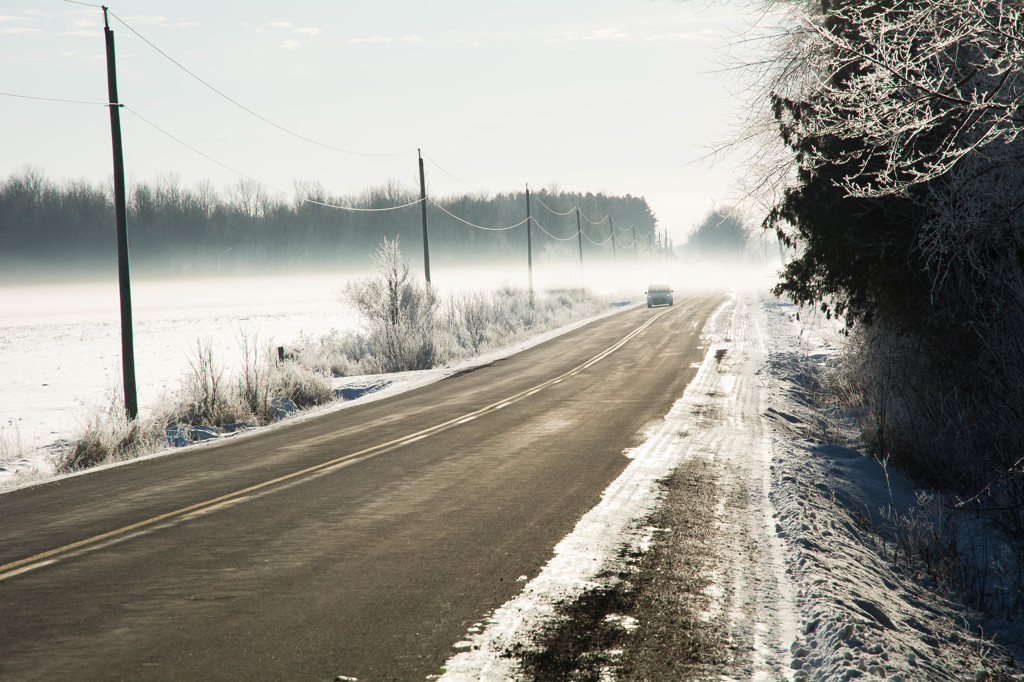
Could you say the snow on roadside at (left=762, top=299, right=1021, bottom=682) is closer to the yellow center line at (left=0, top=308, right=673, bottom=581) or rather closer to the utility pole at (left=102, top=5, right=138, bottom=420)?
the yellow center line at (left=0, top=308, right=673, bottom=581)

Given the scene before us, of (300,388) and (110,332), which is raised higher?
(110,332)

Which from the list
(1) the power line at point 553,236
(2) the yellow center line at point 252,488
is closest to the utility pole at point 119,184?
(2) the yellow center line at point 252,488

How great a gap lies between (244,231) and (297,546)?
118m

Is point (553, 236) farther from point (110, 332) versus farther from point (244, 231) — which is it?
point (110, 332)

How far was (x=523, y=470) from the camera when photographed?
9.09 m

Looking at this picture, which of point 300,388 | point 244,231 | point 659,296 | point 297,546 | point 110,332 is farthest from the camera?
point 244,231

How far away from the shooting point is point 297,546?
623cm

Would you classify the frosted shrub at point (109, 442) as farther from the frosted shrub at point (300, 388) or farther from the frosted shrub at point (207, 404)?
the frosted shrub at point (300, 388)

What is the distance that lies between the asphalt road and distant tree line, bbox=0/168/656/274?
60130mm

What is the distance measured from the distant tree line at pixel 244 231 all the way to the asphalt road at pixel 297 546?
197 ft

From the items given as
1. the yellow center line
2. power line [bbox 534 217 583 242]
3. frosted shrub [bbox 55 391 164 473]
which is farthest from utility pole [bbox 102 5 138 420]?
power line [bbox 534 217 583 242]

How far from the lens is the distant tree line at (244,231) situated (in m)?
94.5

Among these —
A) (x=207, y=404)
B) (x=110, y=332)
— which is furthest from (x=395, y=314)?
(x=110, y=332)

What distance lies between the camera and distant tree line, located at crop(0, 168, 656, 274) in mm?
94500
